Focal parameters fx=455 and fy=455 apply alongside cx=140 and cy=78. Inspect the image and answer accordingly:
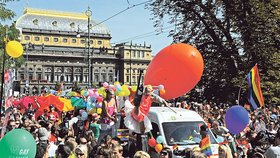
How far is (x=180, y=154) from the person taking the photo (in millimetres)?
8922

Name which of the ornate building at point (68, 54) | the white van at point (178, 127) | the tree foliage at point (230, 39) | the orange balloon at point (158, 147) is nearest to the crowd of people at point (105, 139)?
the orange balloon at point (158, 147)

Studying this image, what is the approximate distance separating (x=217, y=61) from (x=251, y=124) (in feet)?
39.3

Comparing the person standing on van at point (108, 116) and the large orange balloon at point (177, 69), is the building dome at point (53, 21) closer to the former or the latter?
the person standing on van at point (108, 116)

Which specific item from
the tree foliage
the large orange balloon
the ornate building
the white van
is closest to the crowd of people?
the white van

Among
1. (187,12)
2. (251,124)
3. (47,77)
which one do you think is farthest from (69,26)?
Result: (251,124)

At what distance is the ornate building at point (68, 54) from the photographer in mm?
129625

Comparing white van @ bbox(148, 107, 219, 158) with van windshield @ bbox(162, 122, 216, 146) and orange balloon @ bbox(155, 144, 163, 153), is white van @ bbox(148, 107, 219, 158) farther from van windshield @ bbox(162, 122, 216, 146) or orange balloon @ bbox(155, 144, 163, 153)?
orange balloon @ bbox(155, 144, 163, 153)

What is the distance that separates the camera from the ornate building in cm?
12962

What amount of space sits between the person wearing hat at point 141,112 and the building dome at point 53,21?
442 ft

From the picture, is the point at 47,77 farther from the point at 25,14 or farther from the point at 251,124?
the point at 251,124

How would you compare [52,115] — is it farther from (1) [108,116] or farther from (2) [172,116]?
(2) [172,116]

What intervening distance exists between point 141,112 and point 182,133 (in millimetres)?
1900

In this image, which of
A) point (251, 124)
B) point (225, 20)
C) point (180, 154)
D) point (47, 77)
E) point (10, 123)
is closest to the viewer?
point (180, 154)

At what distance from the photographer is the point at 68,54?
132125 mm
